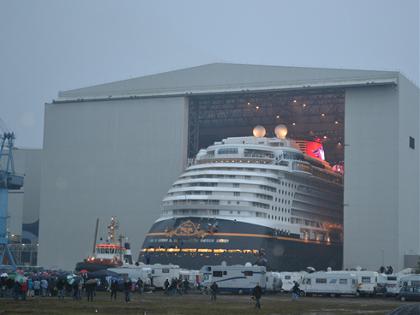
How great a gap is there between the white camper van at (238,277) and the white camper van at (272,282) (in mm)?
1874

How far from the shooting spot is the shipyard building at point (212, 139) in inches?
3703

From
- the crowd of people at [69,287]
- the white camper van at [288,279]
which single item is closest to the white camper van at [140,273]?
the crowd of people at [69,287]

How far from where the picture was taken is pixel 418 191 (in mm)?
103688

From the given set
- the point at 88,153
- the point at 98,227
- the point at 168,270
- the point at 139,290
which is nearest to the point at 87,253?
the point at 98,227

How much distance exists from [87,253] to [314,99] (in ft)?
104

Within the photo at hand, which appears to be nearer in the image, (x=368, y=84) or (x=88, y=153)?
(x=368, y=84)

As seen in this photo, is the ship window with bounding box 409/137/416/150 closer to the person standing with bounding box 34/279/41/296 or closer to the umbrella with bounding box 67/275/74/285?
the person standing with bounding box 34/279/41/296

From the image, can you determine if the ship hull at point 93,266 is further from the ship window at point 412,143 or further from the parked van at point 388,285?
the ship window at point 412,143

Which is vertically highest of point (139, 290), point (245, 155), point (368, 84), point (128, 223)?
point (368, 84)

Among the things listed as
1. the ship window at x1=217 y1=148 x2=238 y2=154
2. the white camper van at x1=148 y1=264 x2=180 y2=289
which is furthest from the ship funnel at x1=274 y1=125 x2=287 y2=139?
the white camper van at x1=148 y1=264 x2=180 y2=289

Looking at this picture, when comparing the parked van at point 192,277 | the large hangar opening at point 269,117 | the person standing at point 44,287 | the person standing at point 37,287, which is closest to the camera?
the person standing at point 44,287

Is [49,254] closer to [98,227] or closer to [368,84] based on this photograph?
[98,227]

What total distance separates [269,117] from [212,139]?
842 centimetres

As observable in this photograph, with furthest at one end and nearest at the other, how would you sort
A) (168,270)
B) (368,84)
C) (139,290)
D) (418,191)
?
1. (418,191)
2. (368,84)
3. (168,270)
4. (139,290)
